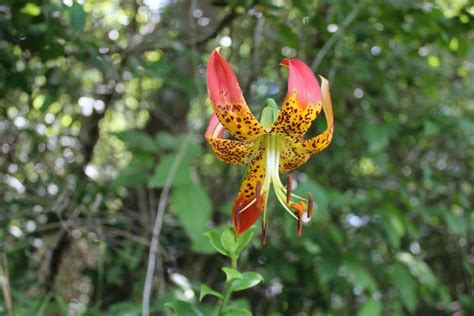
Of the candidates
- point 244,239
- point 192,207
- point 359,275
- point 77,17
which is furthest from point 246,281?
point 359,275

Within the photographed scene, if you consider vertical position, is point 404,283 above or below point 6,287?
below

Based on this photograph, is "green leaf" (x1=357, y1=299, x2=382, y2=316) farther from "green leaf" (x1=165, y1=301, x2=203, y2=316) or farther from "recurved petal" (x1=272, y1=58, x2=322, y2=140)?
"green leaf" (x1=165, y1=301, x2=203, y2=316)

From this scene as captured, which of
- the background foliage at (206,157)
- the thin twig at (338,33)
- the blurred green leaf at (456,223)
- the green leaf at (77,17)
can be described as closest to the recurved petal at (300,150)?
the background foliage at (206,157)

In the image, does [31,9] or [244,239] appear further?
[31,9]

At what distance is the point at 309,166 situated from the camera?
2.24 metres

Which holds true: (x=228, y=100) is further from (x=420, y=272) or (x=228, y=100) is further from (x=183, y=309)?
(x=420, y=272)

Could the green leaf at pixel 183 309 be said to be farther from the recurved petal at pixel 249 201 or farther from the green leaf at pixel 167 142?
the green leaf at pixel 167 142

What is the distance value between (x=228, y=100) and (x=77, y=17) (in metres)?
0.45

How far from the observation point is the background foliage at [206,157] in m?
1.59

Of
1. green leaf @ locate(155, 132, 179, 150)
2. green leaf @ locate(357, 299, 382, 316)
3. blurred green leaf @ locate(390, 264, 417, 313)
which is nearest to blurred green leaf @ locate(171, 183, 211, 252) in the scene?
green leaf @ locate(155, 132, 179, 150)

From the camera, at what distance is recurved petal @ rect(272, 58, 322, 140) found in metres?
0.85

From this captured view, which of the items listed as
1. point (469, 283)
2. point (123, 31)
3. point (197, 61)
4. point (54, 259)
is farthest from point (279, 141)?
point (469, 283)

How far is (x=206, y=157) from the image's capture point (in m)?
2.42

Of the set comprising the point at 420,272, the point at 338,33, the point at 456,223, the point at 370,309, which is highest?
the point at 338,33
